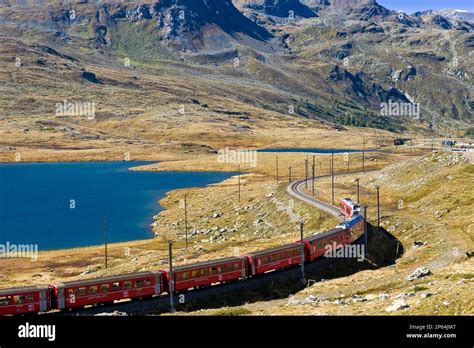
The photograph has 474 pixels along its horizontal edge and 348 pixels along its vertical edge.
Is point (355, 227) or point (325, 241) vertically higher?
point (355, 227)

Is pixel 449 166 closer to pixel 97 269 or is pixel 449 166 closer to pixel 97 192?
pixel 97 269

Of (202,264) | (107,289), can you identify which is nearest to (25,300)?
(107,289)

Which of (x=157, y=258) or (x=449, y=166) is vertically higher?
(x=449, y=166)

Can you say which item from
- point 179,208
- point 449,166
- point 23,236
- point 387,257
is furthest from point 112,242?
point 449,166

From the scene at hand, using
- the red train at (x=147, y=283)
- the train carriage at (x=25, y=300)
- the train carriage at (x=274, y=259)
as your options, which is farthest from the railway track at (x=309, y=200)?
the train carriage at (x=25, y=300)

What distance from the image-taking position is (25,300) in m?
48.9

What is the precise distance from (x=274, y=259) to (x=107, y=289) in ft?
66.3

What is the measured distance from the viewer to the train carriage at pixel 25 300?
157 ft

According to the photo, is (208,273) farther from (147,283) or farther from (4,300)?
(4,300)

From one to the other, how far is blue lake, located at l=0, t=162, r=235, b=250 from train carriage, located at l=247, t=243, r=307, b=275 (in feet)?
167

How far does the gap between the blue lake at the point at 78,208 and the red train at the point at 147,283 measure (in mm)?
51208

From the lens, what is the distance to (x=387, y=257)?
261 feet
